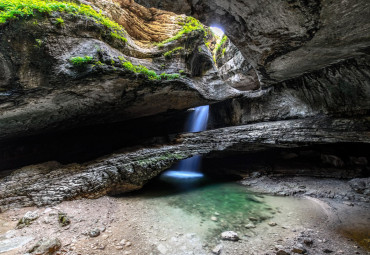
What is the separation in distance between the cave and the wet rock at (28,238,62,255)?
0.05 ft

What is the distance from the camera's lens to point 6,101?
4551 mm

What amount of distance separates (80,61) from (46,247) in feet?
14.4

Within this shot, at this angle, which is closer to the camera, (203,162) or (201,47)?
(201,47)

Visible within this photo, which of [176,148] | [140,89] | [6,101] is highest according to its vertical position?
[140,89]

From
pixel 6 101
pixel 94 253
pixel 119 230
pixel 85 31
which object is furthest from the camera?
pixel 85 31

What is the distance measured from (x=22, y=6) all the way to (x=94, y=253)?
5.89 m

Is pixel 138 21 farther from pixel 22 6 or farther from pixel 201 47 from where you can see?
pixel 22 6

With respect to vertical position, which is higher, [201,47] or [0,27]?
[201,47]

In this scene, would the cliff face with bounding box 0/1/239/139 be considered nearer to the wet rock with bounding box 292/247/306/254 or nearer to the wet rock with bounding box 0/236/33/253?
the wet rock with bounding box 0/236/33/253

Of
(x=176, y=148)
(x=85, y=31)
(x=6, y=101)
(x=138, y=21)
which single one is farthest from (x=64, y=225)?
(x=138, y=21)

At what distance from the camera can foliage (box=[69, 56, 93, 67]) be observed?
454cm

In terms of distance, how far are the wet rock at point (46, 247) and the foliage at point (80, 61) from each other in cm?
426

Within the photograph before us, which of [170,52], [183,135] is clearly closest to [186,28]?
[170,52]

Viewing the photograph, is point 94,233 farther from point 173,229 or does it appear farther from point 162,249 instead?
point 173,229
